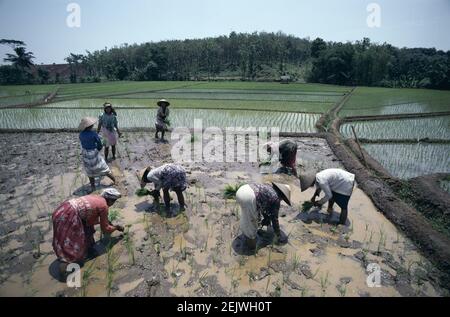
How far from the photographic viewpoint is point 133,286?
11.8 ft

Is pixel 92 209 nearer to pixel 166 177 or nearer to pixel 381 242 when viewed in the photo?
pixel 166 177

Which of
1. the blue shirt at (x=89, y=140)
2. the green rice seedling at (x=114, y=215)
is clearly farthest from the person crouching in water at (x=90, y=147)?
the green rice seedling at (x=114, y=215)

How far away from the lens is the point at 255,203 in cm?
405

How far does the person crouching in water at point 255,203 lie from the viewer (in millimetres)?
4020

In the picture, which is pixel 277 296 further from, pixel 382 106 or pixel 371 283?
pixel 382 106

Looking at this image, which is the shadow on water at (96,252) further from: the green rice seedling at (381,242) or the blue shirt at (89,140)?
the green rice seedling at (381,242)

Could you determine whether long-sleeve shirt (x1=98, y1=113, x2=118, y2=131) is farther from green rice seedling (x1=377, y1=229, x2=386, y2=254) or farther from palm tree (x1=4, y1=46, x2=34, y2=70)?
palm tree (x1=4, y1=46, x2=34, y2=70)

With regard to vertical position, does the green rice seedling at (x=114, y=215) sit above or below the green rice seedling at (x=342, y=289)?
above

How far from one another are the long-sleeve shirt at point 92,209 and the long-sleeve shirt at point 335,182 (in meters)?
3.24

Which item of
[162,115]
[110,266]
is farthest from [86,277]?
[162,115]

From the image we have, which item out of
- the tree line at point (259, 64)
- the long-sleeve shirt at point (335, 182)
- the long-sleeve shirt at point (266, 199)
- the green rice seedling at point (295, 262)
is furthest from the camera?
the tree line at point (259, 64)

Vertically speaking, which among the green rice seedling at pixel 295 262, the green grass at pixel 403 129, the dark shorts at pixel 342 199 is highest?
the green grass at pixel 403 129
